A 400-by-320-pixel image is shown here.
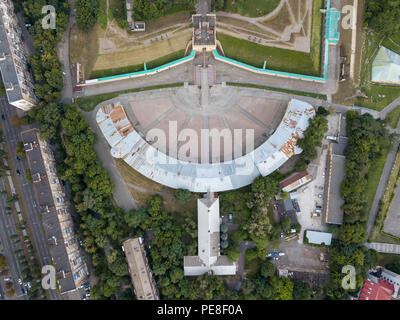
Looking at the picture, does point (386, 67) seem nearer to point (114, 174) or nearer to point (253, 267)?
point (253, 267)

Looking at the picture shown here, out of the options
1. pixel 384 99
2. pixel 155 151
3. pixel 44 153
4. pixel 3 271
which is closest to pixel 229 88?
pixel 155 151

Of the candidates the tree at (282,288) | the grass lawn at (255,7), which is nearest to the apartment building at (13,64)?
the grass lawn at (255,7)

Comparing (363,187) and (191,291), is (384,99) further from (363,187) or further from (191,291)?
(191,291)

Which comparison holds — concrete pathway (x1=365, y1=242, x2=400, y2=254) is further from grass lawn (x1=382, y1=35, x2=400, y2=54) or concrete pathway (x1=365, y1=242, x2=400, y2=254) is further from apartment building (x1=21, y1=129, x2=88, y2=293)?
apartment building (x1=21, y1=129, x2=88, y2=293)

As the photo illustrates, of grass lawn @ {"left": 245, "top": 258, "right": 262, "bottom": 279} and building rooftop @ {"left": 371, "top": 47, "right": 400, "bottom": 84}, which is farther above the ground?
building rooftop @ {"left": 371, "top": 47, "right": 400, "bottom": 84}

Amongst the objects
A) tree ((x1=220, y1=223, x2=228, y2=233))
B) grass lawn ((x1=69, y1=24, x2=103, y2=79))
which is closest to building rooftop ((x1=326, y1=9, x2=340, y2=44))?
tree ((x1=220, y1=223, x2=228, y2=233))

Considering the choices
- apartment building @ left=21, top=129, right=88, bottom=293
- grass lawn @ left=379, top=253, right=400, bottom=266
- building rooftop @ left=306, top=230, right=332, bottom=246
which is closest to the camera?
apartment building @ left=21, top=129, right=88, bottom=293

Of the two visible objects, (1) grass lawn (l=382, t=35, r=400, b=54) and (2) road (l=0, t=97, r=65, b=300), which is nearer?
(2) road (l=0, t=97, r=65, b=300)

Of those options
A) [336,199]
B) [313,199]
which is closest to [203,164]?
[313,199]
